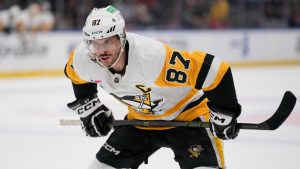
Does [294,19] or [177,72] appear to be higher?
[177,72]

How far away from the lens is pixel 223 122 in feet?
8.52

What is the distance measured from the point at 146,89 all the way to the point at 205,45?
7375mm

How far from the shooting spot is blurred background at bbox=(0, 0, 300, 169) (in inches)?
162

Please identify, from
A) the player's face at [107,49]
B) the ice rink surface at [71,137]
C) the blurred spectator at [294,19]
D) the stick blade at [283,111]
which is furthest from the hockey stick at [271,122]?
the blurred spectator at [294,19]

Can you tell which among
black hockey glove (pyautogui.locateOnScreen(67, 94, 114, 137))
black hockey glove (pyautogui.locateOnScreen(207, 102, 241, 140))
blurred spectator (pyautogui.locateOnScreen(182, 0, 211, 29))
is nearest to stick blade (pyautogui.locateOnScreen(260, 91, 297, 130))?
black hockey glove (pyautogui.locateOnScreen(207, 102, 241, 140))

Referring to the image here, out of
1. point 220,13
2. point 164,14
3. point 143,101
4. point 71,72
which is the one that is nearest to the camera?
point 143,101

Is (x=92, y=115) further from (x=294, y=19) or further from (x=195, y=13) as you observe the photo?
(x=294, y=19)

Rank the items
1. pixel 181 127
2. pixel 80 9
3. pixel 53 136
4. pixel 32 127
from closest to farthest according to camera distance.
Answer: pixel 181 127 < pixel 53 136 < pixel 32 127 < pixel 80 9

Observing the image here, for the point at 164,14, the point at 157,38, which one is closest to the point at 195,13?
the point at 164,14

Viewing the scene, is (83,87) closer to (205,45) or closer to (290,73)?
(290,73)

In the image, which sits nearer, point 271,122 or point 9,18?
point 271,122

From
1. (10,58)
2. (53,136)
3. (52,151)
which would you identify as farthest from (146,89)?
(10,58)

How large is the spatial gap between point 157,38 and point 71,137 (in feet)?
17.3

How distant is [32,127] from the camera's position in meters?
4.99
